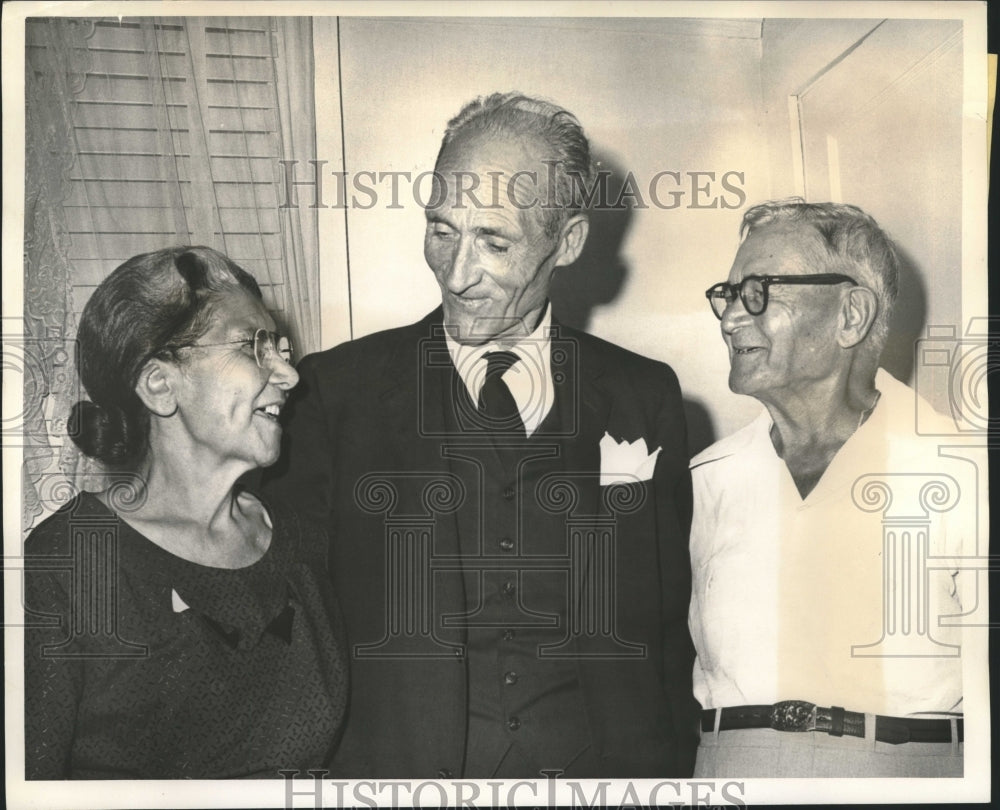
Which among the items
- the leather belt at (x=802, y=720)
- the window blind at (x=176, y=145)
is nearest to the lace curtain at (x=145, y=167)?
the window blind at (x=176, y=145)

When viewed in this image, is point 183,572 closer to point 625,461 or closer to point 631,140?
point 625,461

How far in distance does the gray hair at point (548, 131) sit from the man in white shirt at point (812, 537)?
40 cm

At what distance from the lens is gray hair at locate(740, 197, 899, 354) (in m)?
2.56

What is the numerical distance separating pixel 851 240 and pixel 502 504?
1.00 metres

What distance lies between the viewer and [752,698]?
2553 millimetres

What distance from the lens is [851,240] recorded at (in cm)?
257

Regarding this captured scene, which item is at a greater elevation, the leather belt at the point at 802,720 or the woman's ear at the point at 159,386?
the woman's ear at the point at 159,386

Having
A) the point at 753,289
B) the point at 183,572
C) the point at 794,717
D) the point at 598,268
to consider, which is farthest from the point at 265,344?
the point at 794,717

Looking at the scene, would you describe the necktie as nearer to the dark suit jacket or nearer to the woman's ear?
the dark suit jacket

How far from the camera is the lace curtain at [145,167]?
8.30 ft

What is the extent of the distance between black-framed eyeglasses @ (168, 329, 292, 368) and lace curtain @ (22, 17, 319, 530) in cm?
3

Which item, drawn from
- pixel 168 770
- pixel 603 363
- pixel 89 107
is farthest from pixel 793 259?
pixel 168 770

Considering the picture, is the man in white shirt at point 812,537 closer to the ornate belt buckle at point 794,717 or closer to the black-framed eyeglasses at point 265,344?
the ornate belt buckle at point 794,717

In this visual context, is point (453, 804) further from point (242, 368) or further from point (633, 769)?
point (242, 368)
